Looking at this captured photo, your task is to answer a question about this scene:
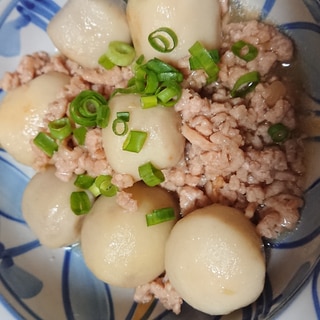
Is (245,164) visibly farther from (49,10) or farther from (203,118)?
(49,10)

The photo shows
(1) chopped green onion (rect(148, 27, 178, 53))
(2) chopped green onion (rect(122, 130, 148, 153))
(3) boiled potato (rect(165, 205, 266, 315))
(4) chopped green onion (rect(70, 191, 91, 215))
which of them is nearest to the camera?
(3) boiled potato (rect(165, 205, 266, 315))

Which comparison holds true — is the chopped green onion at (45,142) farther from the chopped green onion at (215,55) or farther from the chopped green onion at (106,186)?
the chopped green onion at (215,55)

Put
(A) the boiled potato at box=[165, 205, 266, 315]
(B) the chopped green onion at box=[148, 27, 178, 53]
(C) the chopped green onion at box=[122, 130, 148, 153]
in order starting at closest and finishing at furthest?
(A) the boiled potato at box=[165, 205, 266, 315], (C) the chopped green onion at box=[122, 130, 148, 153], (B) the chopped green onion at box=[148, 27, 178, 53]

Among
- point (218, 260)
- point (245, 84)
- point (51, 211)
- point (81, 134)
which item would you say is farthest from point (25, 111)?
point (218, 260)

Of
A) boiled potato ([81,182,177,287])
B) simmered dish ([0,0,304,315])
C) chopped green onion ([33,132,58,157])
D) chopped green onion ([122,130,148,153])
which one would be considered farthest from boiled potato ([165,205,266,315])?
chopped green onion ([33,132,58,157])

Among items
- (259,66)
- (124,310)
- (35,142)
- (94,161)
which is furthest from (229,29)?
(124,310)

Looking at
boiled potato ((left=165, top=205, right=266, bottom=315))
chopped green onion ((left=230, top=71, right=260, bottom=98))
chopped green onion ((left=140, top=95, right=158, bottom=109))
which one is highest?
chopped green onion ((left=140, top=95, right=158, bottom=109))

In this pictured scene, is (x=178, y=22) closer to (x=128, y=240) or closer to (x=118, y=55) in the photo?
(x=118, y=55)

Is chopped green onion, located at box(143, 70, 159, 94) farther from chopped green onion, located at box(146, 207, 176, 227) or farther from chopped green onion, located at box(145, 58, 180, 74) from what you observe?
chopped green onion, located at box(146, 207, 176, 227)

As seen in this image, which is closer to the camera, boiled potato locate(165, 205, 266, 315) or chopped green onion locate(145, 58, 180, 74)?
boiled potato locate(165, 205, 266, 315)
